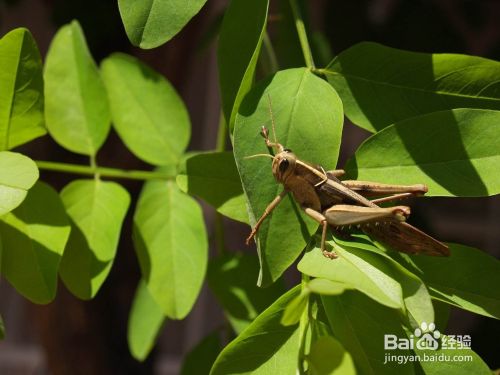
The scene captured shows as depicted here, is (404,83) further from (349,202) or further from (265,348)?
(265,348)

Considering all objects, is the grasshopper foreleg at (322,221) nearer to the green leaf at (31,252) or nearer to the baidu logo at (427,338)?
the baidu logo at (427,338)

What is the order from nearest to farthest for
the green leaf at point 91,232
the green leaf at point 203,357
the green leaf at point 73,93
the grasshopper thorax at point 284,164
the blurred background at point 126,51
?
the grasshopper thorax at point 284,164 → the green leaf at point 91,232 → the green leaf at point 73,93 → the green leaf at point 203,357 → the blurred background at point 126,51

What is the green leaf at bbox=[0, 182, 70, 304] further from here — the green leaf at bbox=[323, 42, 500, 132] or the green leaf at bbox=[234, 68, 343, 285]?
the green leaf at bbox=[323, 42, 500, 132]

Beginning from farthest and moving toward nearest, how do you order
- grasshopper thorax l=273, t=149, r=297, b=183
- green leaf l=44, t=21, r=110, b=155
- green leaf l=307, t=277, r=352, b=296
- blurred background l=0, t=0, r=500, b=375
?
1. blurred background l=0, t=0, r=500, b=375
2. green leaf l=44, t=21, r=110, b=155
3. grasshopper thorax l=273, t=149, r=297, b=183
4. green leaf l=307, t=277, r=352, b=296

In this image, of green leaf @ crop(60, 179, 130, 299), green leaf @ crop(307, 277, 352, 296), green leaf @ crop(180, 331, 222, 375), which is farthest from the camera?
green leaf @ crop(180, 331, 222, 375)

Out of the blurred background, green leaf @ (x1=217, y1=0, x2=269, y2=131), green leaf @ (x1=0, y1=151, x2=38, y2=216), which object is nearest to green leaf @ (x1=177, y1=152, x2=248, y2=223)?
green leaf @ (x1=217, y1=0, x2=269, y2=131)

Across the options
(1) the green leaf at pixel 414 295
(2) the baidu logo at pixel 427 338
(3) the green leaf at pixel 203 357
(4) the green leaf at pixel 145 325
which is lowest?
(3) the green leaf at pixel 203 357

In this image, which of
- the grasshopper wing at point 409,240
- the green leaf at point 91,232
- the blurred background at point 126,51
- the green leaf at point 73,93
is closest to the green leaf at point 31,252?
the green leaf at point 91,232

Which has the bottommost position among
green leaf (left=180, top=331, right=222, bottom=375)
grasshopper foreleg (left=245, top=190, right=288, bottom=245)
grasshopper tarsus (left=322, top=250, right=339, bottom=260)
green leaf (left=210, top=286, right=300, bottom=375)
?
green leaf (left=180, top=331, right=222, bottom=375)
